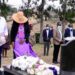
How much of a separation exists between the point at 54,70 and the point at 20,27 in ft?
11.8

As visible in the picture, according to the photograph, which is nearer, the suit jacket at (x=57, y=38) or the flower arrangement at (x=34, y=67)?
the flower arrangement at (x=34, y=67)

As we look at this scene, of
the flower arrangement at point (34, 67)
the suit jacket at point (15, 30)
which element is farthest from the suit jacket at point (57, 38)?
the flower arrangement at point (34, 67)

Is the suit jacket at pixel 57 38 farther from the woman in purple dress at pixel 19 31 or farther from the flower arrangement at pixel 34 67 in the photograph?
the flower arrangement at pixel 34 67

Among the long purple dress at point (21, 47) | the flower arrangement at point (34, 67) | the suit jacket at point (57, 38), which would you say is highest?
the flower arrangement at point (34, 67)

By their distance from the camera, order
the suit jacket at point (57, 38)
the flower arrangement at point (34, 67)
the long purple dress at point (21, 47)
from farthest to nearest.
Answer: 1. the suit jacket at point (57, 38)
2. the long purple dress at point (21, 47)
3. the flower arrangement at point (34, 67)

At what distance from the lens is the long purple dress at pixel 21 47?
8.77 m

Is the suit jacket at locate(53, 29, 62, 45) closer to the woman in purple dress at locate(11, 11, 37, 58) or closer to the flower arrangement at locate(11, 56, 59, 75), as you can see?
the woman in purple dress at locate(11, 11, 37, 58)

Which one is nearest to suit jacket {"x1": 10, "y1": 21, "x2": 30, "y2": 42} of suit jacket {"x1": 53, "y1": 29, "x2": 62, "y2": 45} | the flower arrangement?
the flower arrangement

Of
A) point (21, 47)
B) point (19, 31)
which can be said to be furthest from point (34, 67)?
point (19, 31)

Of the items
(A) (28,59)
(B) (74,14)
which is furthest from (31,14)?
(A) (28,59)

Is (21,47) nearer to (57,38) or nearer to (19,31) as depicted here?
(19,31)

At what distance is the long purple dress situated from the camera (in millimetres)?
8766

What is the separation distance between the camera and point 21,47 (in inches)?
354

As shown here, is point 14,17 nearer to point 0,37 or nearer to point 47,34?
point 0,37
